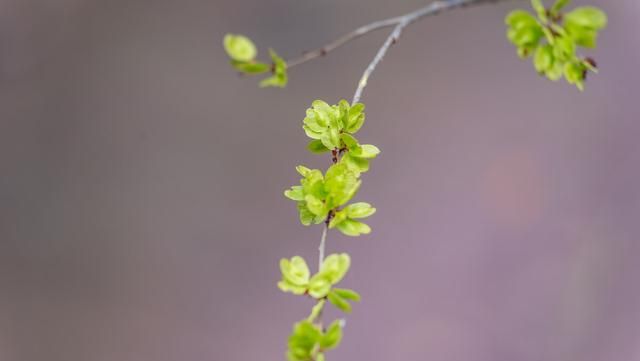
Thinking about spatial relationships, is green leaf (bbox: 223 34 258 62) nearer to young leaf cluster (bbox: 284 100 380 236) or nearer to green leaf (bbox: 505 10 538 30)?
young leaf cluster (bbox: 284 100 380 236)

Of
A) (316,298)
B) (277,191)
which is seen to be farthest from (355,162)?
(277,191)

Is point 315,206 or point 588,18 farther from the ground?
point 588,18

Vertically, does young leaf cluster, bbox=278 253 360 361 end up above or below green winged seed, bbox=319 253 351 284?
below

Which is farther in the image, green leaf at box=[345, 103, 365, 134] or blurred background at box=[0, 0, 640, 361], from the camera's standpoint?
blurred background at box=[0, 0, 640, 361]

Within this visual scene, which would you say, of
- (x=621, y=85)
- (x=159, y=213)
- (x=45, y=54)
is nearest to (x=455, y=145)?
(x=621, y=85)

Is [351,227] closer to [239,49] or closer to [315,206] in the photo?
[315,206]

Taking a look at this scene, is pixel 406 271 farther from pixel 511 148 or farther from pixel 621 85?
pixel 621 85

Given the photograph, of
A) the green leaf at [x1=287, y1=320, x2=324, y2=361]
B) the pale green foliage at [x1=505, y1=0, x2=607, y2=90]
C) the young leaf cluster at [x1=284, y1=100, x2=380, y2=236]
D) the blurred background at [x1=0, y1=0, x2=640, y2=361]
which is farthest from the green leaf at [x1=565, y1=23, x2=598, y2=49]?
the blurred background at [x1=0, y1=0, x2=640, y2=361]
